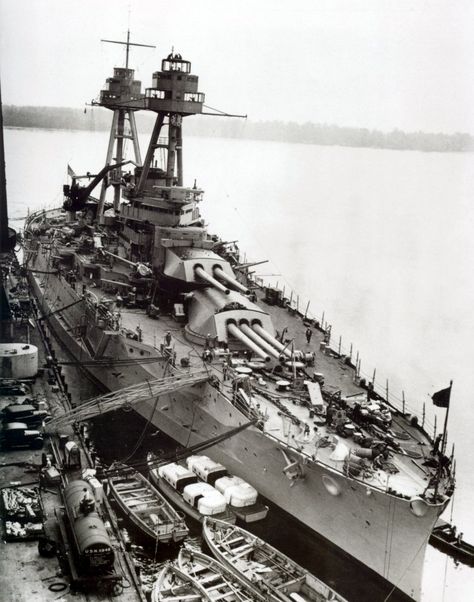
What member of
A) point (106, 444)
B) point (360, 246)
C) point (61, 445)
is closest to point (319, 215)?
point (360, 246)

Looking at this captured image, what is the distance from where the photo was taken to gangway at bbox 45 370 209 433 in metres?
17.3

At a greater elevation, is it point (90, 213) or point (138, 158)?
point (138, 158)

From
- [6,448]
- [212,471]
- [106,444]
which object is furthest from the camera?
[106,444]

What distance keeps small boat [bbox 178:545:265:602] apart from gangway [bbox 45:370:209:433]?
4338 millimetres

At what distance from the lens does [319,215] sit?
56.1 metres

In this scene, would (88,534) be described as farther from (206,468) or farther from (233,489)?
(206,468)

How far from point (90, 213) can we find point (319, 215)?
941 inches

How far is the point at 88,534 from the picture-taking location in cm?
1247

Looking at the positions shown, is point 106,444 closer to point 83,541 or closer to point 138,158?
point 83,541

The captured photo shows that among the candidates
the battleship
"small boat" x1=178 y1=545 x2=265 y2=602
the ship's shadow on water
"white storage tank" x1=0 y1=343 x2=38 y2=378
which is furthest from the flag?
"white storage tank" x1=0 y1=343 x2=38 y2=378

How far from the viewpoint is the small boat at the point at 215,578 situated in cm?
1423

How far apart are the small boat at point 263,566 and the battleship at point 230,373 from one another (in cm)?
173

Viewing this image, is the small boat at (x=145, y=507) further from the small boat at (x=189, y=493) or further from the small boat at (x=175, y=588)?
the small boat at (x=175, y=588)

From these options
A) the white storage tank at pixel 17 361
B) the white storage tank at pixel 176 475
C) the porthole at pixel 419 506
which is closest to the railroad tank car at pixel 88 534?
the white storage tank at pixel 176 475
